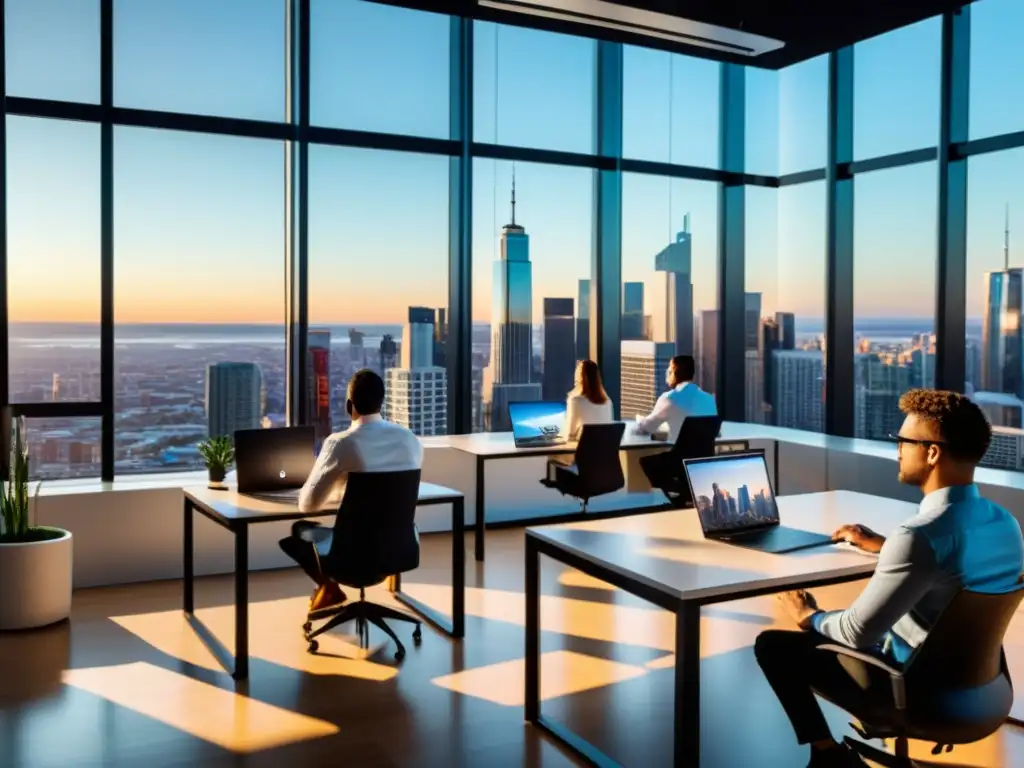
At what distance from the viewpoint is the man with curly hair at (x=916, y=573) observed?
2428mm

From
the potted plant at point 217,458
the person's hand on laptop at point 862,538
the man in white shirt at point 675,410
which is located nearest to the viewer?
the person's hand on laptop at point 862,538

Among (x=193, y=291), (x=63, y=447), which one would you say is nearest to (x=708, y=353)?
(x=193, y=291)

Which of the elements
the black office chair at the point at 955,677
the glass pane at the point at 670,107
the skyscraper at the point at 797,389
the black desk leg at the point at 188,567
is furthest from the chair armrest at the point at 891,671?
the glass pane at the point at 670,107

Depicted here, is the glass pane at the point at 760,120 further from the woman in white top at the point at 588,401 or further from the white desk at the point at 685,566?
the white desk at the point at 685,566

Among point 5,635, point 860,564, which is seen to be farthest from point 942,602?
point 5,635

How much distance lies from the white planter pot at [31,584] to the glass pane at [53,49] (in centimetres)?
289

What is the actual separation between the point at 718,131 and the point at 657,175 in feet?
2.78

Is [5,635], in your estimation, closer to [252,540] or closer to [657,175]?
[252,540]

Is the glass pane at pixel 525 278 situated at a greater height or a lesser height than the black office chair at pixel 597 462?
greater

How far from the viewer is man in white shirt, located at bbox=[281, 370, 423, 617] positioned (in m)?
4.27

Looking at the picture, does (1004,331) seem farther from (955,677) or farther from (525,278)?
(955,677)

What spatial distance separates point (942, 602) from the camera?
247cm

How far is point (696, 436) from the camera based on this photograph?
6.63 meters

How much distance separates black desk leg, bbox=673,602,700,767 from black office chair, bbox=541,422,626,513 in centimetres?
360
